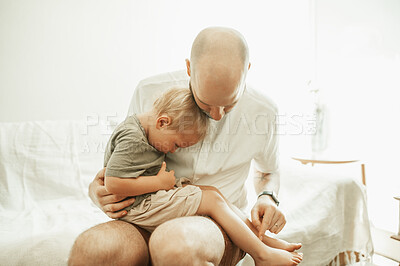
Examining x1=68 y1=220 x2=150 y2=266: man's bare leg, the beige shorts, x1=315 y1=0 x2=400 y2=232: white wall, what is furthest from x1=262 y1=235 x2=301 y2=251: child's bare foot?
x1=315 y1=0 x2=400 y2=232: white wall

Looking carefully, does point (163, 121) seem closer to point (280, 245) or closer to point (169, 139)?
point (169, 139)

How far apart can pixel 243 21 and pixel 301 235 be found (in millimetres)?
2325

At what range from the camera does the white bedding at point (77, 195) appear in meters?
1.40

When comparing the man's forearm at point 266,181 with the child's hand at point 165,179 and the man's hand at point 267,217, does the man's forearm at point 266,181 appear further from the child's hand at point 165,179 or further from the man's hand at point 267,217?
the child's hand at point 165,179

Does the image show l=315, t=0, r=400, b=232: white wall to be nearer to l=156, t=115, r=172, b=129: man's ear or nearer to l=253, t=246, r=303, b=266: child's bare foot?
l=253, t=246, r=303, b=266: child's bare foot

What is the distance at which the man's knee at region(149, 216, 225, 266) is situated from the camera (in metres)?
0.70

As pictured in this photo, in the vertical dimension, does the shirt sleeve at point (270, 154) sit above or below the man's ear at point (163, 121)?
below

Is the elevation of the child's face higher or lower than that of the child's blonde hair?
lower

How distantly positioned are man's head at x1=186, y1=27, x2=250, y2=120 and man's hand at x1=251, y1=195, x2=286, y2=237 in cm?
38

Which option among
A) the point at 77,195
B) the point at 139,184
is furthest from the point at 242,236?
the point at 77,195

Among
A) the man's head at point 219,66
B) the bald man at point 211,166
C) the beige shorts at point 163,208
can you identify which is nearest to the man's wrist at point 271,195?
the bald man at point 211,166

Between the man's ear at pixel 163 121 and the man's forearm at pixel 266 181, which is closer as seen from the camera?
the man's ear at pixel 163 121

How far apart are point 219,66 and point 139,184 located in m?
0.41

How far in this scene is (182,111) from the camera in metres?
0.93
